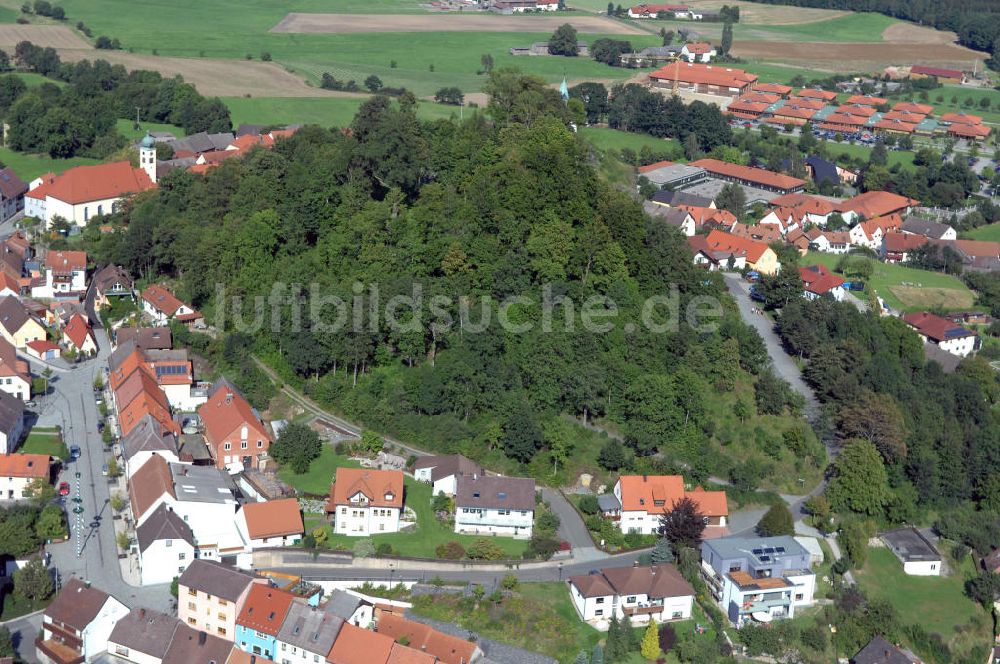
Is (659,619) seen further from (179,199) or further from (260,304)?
(179,199)

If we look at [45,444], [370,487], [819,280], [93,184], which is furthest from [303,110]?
[370,487]

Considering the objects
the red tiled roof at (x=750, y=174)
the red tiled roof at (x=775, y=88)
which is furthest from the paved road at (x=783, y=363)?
the red tiled roof at (x=775, y=88)

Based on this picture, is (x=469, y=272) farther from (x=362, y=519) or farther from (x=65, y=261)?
(x=65, y=261)

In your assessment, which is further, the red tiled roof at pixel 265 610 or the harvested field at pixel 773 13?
the harvested field at pixel 773 13

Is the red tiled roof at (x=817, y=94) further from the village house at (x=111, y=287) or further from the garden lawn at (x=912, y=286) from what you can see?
the village house at (x=111, y=287)

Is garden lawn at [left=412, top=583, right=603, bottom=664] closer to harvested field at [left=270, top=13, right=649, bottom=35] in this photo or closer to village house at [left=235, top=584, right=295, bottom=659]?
village house at [left=235, top=584, right=295, bottom=659]
